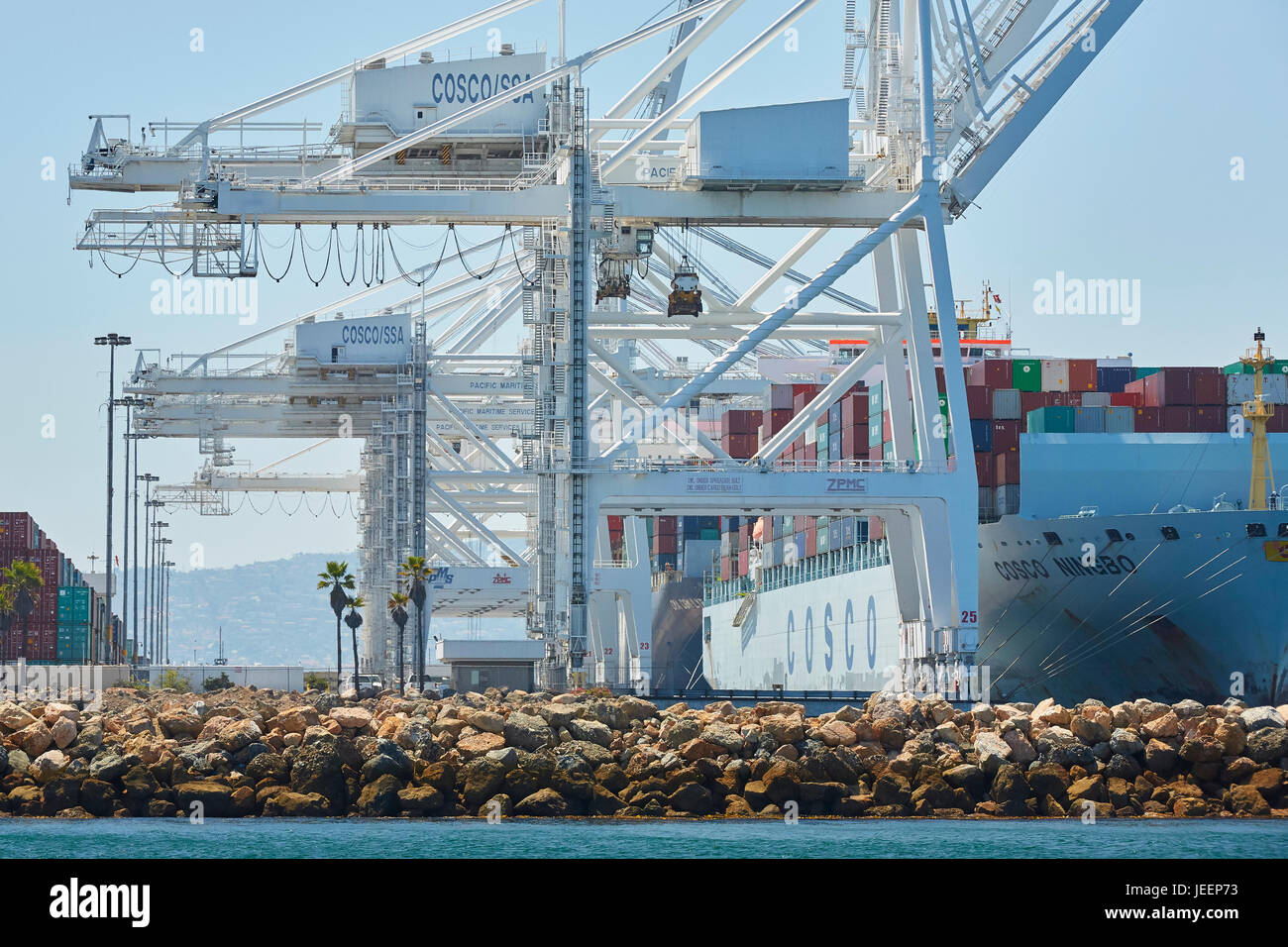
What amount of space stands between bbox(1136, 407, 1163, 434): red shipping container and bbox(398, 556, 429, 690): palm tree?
18638 mm

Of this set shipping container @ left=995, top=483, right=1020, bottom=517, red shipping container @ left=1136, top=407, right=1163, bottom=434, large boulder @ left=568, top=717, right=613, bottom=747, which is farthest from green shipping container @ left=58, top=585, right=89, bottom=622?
large boulder @ left=568, top=717, right=613, bottom=747

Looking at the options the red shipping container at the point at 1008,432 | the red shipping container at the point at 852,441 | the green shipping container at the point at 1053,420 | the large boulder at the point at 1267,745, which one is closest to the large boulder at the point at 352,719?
the large boulder at the point at 1267,745

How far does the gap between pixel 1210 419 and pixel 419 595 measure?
20369 millimetres

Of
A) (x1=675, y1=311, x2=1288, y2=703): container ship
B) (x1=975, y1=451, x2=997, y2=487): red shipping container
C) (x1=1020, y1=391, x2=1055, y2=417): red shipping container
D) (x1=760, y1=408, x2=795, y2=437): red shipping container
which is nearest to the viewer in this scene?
(x1=675, y1=311, x2=1288, y2=703): container ship

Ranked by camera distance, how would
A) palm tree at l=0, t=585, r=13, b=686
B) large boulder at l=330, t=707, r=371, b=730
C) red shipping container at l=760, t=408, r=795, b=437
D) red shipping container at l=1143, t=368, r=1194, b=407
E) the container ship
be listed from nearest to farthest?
large boulder at l=330, t=707, r=371, b=730
the container ship
red shipping container at l=1143, t=368, r=1194, b=407
red shipping container at l=760, t=408, r=795, b=437
palm tree at l=0, t=585, r=13, b=686

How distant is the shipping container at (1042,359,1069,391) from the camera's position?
156ft

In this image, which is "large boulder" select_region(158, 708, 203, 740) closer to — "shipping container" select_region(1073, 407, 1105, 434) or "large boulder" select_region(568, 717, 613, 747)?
"large boulder" select_region(568, 717, 613, 747)

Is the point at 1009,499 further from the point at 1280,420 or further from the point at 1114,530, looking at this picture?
the point at 1280,420

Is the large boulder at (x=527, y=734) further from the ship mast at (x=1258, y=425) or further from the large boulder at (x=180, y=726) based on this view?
the ship mast at (x=1258, y=425)

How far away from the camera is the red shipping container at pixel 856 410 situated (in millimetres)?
51000

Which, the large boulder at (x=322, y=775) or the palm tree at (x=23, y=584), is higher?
the palm tree at (x=23, y=584)

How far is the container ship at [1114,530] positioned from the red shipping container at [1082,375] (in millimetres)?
66

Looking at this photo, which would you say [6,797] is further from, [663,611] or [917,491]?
[663,611]
